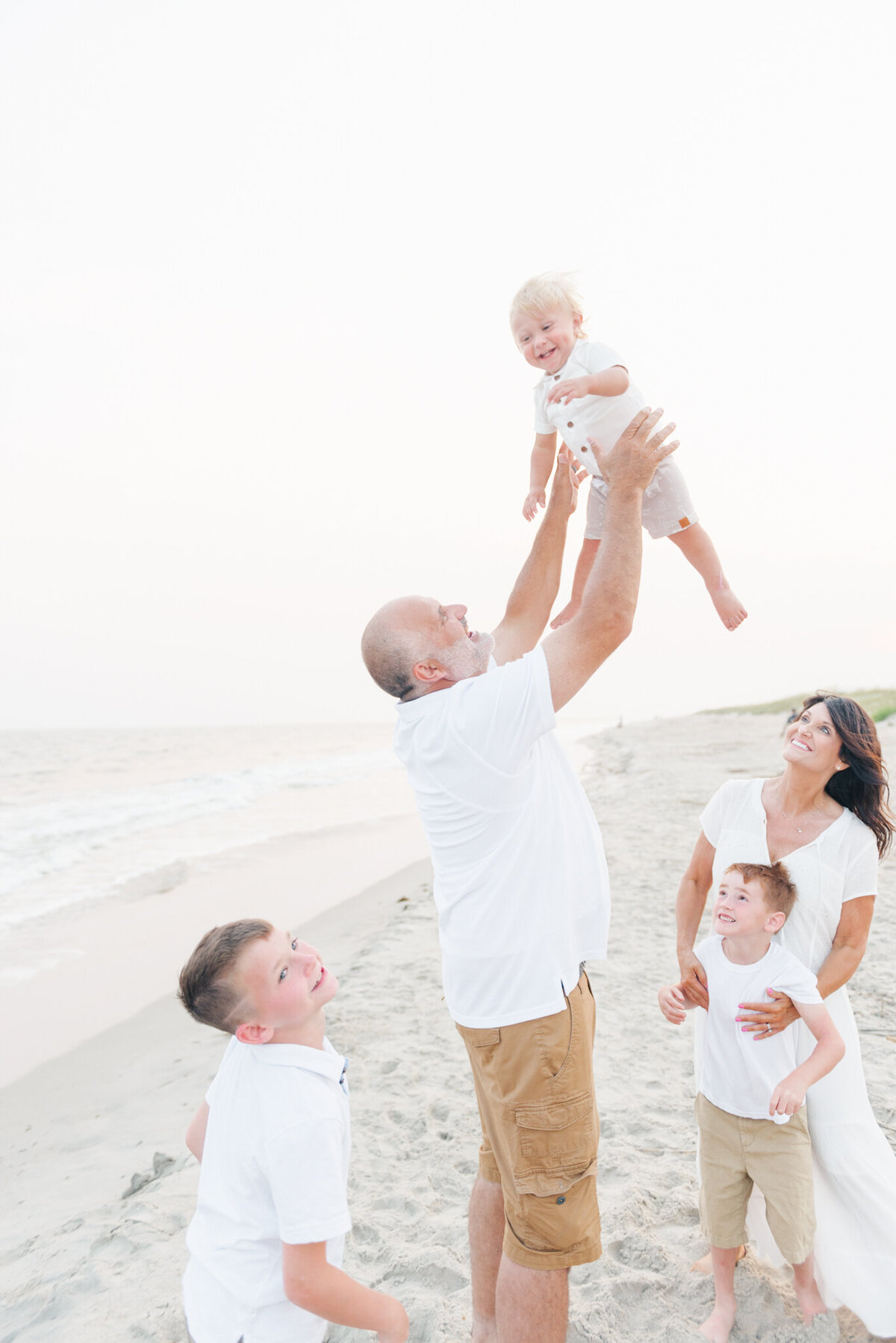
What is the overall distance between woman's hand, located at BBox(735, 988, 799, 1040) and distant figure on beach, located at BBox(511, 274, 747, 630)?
4.34 ft

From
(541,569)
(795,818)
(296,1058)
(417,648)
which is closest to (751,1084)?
(795,818)

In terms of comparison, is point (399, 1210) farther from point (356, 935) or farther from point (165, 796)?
point (165, 796)

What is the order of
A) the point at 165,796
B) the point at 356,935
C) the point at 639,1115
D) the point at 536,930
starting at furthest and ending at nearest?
the point at 165,796 → the point at 356,935 → the point at 639,1115 → the point at 536,930

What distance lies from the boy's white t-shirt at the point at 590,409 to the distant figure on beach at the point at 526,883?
1.76 ft

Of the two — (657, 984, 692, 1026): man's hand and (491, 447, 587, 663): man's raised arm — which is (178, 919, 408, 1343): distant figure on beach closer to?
(657, 984, 692, 1026): man's hand

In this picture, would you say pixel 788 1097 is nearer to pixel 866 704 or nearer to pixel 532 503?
pixel 532 503

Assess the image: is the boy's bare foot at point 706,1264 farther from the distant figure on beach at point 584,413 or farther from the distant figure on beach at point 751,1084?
the distant figure on beach at point 584,413

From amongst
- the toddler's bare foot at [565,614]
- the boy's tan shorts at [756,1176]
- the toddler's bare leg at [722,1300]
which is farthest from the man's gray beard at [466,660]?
the toddler's bare leg at [722,1300]

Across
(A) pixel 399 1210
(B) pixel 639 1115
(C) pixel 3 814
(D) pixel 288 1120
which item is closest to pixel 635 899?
(B) pixel 639 1115

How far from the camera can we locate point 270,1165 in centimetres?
177

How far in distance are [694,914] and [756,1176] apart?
Answer: 0.81 meters

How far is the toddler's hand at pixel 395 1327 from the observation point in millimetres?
1848

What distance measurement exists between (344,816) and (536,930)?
41.4 feet

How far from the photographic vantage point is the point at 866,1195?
2.64 metres
